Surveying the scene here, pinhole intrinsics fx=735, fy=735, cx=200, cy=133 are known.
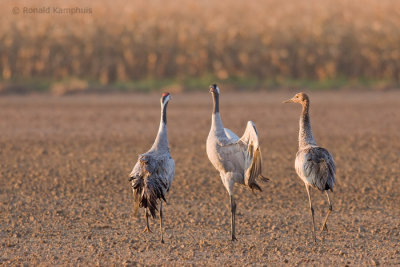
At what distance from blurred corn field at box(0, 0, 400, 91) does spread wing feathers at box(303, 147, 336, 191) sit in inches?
515

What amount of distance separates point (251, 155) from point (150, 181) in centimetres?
105

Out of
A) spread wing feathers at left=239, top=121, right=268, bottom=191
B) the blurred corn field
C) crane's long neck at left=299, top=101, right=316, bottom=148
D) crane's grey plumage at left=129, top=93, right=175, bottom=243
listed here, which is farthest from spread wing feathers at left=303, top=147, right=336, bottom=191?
the blurred corn field

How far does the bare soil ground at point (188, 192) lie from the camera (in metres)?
7.38

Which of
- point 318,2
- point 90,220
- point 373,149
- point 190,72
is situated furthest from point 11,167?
point 318,2

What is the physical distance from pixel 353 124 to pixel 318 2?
14.1 metres

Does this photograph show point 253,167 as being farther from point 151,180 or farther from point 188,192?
point 188,192

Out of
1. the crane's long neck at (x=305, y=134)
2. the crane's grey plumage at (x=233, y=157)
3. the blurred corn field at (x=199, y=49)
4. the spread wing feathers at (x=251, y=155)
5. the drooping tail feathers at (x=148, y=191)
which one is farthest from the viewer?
the blurred corn field at (x=199, y=49)

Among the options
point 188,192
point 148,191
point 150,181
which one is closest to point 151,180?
point 150,181

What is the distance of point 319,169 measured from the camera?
743cm

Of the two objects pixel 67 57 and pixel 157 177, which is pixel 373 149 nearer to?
pixel 157 177
